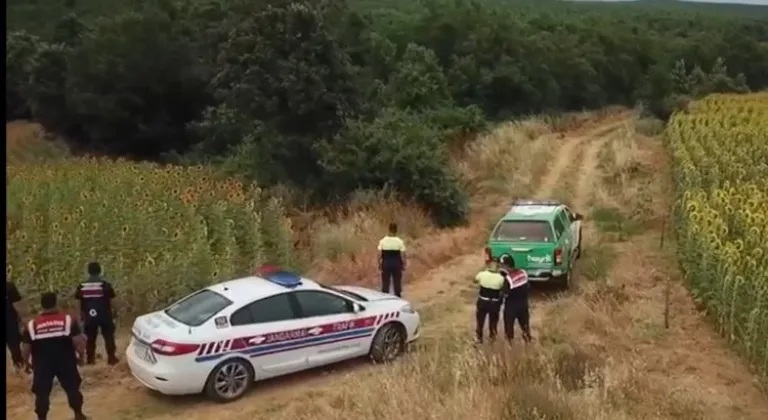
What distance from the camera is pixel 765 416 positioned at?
36.9ft

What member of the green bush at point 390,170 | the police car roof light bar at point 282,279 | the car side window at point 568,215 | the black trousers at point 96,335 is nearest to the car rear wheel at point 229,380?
the police car roof light bar at point 282,279

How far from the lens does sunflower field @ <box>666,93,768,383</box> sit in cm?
1321

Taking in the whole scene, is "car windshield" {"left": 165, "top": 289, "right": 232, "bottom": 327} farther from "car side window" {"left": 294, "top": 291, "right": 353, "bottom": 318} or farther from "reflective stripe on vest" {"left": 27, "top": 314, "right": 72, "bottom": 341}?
"reflective stripe on vest" {"left": 27, "top": 314, "right": 72, "bottom": 341}

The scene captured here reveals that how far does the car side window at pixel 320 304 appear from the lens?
42.4 feet

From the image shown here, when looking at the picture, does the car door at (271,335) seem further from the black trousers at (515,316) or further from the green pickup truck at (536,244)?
the green pickup truck at (536,244)

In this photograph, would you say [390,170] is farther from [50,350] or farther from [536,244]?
[50,350]

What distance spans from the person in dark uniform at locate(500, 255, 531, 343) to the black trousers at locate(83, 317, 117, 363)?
5.73 metres

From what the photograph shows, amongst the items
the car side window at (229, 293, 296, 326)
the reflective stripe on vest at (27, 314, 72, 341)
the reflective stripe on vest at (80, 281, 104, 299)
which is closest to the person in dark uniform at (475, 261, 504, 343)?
the car side window at (229, 293, 296, 326)

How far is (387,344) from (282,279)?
1930mm

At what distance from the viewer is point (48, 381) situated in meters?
11.1

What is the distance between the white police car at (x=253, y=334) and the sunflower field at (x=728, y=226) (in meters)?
4.90

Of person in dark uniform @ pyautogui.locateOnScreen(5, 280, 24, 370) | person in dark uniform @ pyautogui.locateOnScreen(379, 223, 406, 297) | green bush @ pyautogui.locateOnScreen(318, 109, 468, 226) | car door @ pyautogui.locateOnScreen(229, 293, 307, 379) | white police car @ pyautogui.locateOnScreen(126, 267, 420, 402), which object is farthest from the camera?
green bush @ pyautogui.locateOnScreen(318, 109, 468, 226)

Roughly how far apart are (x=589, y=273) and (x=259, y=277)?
794cm

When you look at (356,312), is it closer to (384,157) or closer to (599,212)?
(384,157)
